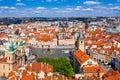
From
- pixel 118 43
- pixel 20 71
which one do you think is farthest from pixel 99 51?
pixel 20 71

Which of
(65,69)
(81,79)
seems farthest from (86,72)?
(81,79)

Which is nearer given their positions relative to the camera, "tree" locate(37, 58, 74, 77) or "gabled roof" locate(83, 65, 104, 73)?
"tree" locate(37, 58, 74, 77)

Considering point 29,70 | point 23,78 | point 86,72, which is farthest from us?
point 86,72

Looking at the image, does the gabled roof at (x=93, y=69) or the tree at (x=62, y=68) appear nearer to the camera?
the tree at (x=62, y=68)

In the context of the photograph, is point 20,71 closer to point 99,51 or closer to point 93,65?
point 93,65

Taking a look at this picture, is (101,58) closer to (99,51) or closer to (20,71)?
(99,51)

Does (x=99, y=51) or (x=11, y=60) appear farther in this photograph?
(x=99, y=51)

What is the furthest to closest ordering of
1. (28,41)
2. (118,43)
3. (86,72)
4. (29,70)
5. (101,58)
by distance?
1. (28,41)
2. (118,43)
3. (101,58)
4. (86,72)
5. (29,70)

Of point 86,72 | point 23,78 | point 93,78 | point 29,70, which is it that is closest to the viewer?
point 23,78

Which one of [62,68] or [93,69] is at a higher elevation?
[62,68]
